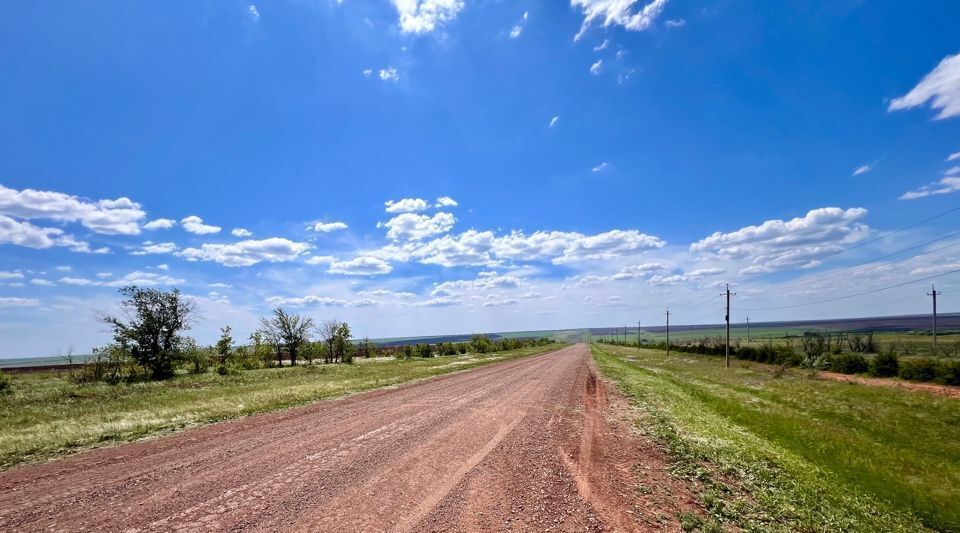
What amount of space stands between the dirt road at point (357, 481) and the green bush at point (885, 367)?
4814 cm

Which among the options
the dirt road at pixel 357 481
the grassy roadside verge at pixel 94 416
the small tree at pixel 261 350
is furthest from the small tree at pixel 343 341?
the dirt road at pixel 357 481

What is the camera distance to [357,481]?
8.57 meters

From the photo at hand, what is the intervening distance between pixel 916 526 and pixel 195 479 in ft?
51.1

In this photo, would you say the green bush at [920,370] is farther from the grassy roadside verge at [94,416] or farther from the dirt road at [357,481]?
the grassy roadside verge at [94,416]

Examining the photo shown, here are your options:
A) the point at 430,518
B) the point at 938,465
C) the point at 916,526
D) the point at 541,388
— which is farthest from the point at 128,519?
the point at 938,465

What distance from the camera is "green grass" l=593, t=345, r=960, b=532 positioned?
7.94 metres

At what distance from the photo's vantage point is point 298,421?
49.4 feet

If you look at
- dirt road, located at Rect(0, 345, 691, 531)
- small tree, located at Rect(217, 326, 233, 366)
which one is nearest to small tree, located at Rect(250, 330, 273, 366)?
small tree, located at Rect(217, 326, 233, 366)

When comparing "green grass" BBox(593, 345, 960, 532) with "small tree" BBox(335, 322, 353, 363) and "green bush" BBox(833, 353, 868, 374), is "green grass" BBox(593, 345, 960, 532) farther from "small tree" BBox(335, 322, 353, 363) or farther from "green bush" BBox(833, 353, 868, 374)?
"small tree" BBox(335, 322, 353, 363)

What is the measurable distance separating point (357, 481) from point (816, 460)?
1416cm

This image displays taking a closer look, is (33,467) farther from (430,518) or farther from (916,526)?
(916,526)

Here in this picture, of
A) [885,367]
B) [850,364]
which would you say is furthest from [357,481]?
[850,364]

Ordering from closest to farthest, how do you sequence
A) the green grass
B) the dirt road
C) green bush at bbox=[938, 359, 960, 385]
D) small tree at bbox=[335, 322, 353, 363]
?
1. the dirt road
2. the green grass
3. green bush at bbox=[938, 359, 960, 385]
4. small tree at bbox=[335, 322, 353, 363]

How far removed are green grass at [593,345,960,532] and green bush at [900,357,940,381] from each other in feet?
49.2
